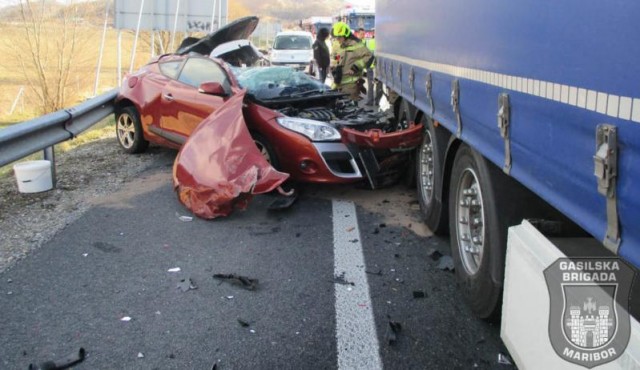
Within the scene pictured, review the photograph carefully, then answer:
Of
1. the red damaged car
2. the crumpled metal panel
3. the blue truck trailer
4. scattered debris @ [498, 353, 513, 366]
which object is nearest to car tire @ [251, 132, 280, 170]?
the red damaged car

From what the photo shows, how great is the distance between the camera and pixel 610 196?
5.78ft

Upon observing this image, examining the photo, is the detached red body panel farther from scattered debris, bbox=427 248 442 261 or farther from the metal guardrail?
the metal guardrail

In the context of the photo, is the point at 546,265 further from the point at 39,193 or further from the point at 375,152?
the point at 39,193

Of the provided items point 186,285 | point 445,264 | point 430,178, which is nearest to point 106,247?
point 186,285

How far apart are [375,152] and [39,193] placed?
376cm

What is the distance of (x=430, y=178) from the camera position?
17.7 feet

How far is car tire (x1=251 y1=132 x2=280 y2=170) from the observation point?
611cm

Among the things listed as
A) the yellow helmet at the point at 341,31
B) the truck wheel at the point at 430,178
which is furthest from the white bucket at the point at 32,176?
the yellow helmet at the point at 341,31

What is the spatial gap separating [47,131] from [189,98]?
5.82ft

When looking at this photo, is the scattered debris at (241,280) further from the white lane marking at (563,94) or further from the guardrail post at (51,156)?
the guardrail post at (51,156)

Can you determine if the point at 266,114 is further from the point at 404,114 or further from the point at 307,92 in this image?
the point at 404,114

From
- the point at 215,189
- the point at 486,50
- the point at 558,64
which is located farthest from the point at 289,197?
the point at 558,64

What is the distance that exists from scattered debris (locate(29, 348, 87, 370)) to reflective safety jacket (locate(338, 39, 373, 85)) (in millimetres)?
8057

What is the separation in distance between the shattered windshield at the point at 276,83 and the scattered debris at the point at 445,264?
338 centimetres
